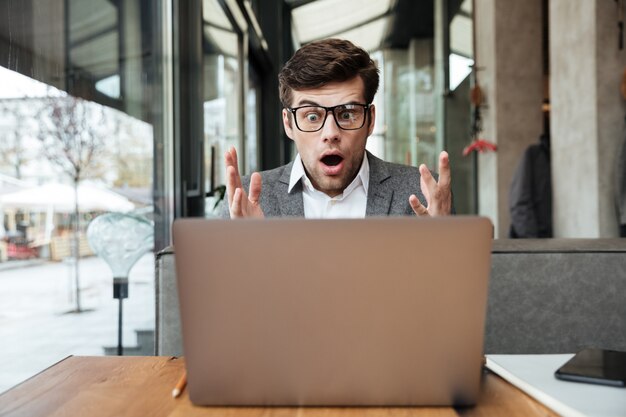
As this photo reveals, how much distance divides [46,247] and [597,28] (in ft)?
10.7

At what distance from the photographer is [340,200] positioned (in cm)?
177

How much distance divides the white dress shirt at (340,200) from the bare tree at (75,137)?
0.72 meters

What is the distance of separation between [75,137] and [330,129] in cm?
88

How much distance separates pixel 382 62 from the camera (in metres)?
6.70

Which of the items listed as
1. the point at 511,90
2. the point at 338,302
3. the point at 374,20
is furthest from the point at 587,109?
the point at 374,20

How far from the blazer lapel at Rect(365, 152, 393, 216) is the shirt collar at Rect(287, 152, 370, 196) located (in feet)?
0.08

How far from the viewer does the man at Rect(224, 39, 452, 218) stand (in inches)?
62.1

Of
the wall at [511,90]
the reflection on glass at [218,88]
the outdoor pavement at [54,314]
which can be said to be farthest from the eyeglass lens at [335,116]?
the wall at [511,90]

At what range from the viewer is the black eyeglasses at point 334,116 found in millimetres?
1566

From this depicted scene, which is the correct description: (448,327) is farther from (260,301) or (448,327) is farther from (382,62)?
(382,62)

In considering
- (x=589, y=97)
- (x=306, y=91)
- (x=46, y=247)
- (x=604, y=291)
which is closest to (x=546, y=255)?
(x=604, y=291)

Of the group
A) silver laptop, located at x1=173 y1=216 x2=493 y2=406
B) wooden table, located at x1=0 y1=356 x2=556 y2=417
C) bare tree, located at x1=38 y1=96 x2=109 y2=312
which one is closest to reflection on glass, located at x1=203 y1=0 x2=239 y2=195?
bare tree, located at x1=38 y1=96 x2=109 y2=312

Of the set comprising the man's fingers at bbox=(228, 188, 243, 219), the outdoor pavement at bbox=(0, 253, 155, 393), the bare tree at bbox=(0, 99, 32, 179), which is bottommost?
the outdoor pavement at bbox=(0, 253, 155, 393)

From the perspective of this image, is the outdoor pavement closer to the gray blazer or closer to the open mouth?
the gray blazer
